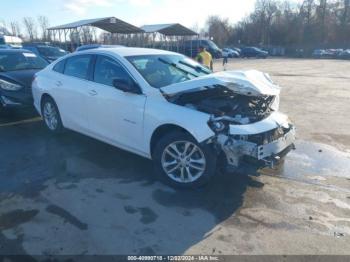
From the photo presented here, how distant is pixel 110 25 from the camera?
31203 millimetres

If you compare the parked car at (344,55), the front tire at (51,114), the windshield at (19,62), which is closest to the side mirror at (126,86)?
the front tire at (51,114)

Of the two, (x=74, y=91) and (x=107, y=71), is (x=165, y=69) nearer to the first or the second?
(x=107, y=71)

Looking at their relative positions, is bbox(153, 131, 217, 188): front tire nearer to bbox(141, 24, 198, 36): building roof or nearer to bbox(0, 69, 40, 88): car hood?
bbox(0, 69, 40, 88): car hood

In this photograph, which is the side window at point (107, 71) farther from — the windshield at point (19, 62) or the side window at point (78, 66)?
the windshield at point (19, 62)

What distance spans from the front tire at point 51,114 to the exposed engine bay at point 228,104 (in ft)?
9.71

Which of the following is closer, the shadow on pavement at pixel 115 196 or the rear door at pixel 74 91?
the shadow on pavement at pixel 115 196

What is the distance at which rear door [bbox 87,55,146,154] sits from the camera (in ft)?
16.4

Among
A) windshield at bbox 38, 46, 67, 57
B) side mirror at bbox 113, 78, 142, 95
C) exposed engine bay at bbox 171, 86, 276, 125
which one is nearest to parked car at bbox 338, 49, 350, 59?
windshield at bbox 38, 46, 67, 57

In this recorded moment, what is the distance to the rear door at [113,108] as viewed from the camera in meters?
4.99

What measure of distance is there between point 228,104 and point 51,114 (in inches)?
147

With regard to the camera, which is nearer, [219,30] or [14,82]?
[14,82]

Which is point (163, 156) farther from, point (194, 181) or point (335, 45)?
point (335, 45)

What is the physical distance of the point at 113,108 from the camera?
17.2 feet

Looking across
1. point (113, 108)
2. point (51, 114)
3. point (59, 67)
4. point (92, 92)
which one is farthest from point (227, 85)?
point (51, 114)
